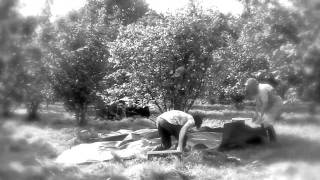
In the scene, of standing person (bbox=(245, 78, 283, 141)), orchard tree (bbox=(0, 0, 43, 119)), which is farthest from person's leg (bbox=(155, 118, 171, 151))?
orchard tree (bbox=(0, 0, 43, 119))

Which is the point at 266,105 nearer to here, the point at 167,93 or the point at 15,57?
the point at 15,57

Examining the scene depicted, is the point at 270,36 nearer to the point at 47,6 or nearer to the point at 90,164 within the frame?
the point at 47,6

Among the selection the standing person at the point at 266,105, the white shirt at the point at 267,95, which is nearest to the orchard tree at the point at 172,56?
the standing person at the point at 266,105

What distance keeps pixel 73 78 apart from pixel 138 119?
3.57 m

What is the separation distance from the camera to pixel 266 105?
5.30 m

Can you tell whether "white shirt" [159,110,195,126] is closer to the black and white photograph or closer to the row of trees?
the black and white photograph

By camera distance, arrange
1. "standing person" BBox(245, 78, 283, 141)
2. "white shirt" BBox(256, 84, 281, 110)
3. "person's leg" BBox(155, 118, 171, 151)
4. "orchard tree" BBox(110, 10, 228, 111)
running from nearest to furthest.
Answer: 1. "white shirt" BBox(256, 84, 281, 110)
2. "standing person" BBox(245, 78, 283, 141)
3. "person's leg" BBox(155, 118, 171, 151)
4. "orchard tree" BBox(110, 10, 228, 111)

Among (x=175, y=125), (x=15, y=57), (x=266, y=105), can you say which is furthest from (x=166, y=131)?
(x=15, y=57)

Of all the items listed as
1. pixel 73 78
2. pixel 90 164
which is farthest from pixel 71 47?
pixel 90 164

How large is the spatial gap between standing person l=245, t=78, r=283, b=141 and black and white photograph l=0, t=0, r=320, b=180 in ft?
0.09

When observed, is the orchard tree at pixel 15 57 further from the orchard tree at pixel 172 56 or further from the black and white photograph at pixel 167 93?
the orchard tree at pixel 172 56

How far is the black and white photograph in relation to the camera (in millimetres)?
2088

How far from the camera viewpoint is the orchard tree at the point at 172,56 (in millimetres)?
12016

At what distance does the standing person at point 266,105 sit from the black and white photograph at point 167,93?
1.1 inches
